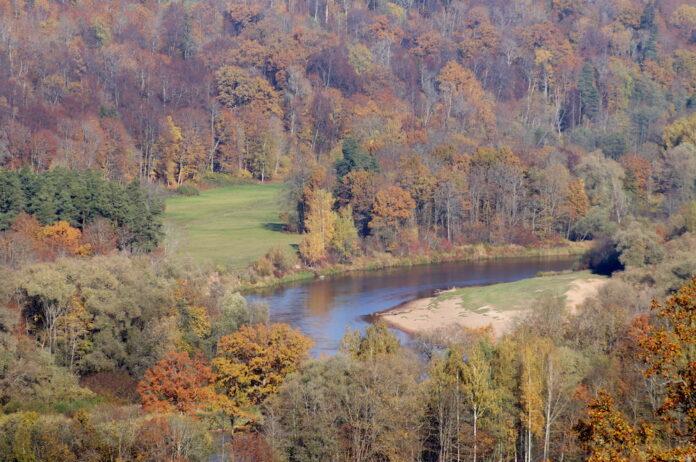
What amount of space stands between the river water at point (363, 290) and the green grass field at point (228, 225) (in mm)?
6649

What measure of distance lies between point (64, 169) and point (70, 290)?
29.1 meters

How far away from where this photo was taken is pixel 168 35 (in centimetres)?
14088

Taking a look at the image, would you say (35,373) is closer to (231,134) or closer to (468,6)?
(231,134)

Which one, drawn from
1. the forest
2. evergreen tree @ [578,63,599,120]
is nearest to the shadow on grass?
the forest

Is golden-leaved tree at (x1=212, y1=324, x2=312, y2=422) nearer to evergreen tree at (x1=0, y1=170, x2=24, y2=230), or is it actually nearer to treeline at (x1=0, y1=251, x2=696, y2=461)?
treeline at (x1=0, y1=251, x2=696, y2=461)

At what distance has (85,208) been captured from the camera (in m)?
63.5

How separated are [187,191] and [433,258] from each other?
31358mm

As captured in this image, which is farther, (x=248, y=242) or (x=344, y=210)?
(x=344, y=210)

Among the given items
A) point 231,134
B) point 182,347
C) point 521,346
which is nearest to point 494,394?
point 521,346

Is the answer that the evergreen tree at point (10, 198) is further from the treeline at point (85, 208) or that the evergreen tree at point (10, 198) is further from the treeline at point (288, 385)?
the treeline at point (288, 385)

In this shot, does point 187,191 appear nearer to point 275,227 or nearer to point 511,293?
point 275,227

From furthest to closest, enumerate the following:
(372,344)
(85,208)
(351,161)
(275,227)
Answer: (351,161) → (275,227) → (85,208) → (372,344)

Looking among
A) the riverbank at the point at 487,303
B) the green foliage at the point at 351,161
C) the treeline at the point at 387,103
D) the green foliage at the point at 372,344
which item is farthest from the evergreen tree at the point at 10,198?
the green foliage at the point at 351,161

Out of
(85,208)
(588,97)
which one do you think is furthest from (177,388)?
(588,97)
